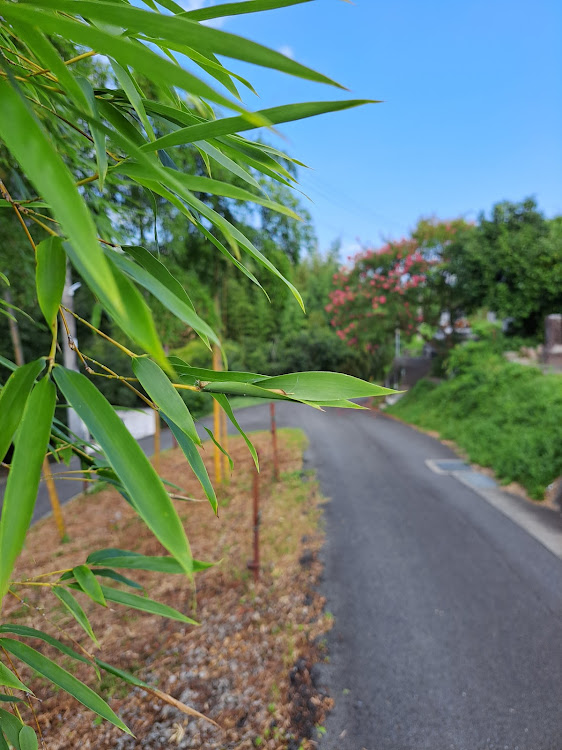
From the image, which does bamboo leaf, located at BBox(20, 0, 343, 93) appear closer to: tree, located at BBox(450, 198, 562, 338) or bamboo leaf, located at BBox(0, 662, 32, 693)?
bamboo leaf, located at BBox(0, 662, 32, 693)

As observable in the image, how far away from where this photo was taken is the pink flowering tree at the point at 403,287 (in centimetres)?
830

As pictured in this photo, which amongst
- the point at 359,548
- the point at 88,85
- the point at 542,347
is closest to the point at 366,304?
the point at 542,347

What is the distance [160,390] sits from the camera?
472 mm

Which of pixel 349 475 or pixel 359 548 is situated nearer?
pixel 359 548

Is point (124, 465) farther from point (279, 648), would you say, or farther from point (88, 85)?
point (279, 648)

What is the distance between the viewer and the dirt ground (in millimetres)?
1600

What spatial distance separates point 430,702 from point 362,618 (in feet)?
1.95

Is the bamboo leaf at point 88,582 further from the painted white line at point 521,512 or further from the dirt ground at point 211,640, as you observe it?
the painted white line at point 521,512

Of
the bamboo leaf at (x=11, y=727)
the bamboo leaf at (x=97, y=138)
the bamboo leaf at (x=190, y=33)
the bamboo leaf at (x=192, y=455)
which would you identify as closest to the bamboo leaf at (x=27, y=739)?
the bamboo leaf at (x=11, y=727)

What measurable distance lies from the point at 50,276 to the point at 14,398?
0.11 m

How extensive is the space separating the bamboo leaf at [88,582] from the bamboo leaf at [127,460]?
1.40ft

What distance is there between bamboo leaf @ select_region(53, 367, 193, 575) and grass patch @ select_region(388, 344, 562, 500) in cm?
434

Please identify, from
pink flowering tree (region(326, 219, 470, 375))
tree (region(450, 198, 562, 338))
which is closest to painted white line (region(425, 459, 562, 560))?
tree (region(450, 198, 562, 338))

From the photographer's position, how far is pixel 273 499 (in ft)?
13.7
